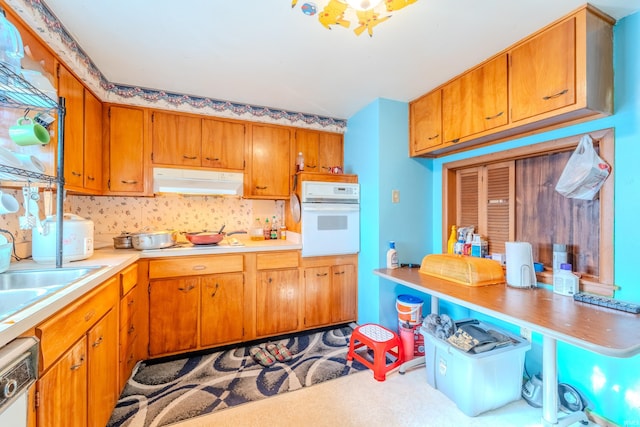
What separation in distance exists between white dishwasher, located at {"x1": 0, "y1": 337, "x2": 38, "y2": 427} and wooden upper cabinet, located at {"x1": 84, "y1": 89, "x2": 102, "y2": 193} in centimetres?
157

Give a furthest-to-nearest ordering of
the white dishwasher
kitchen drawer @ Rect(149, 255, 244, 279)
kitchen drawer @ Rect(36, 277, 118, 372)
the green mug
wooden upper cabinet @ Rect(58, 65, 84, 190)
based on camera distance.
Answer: kitchen drawer @ Rect(149, 255, 244, 279)
wooden upper cabinet @ Rect(58, 65, 84, 190)
the green mug
kitchen drawer @ Rect(36, 277, 118, 372)
the white dishwasher

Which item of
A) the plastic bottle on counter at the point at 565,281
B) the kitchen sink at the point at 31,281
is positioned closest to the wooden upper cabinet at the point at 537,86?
the plastic bottle on counter at the point at 565,281

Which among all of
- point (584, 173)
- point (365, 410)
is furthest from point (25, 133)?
point (584, 173)

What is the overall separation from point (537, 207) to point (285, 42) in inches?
84.4

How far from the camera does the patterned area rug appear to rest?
1631 millimetres

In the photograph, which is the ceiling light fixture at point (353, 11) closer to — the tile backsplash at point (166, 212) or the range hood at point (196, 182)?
the range hood at point (196, 182)

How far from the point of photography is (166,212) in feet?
8.78

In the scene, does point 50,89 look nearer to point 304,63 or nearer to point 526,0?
point 304,63

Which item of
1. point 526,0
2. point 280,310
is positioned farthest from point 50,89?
point 526,0

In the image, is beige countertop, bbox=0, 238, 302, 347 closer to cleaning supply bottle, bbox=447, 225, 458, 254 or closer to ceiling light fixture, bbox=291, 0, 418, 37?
cleaning supply bottle, bbox=447, 225, 458, 254

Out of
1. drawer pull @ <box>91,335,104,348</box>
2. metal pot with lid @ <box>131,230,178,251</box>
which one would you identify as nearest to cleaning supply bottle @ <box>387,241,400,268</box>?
metal pot with lid @ <box>131,230,178,251</box>

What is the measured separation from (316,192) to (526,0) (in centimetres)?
188

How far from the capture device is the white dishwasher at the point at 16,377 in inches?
27.3

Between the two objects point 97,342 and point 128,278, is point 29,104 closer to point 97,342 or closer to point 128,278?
point 128,278
